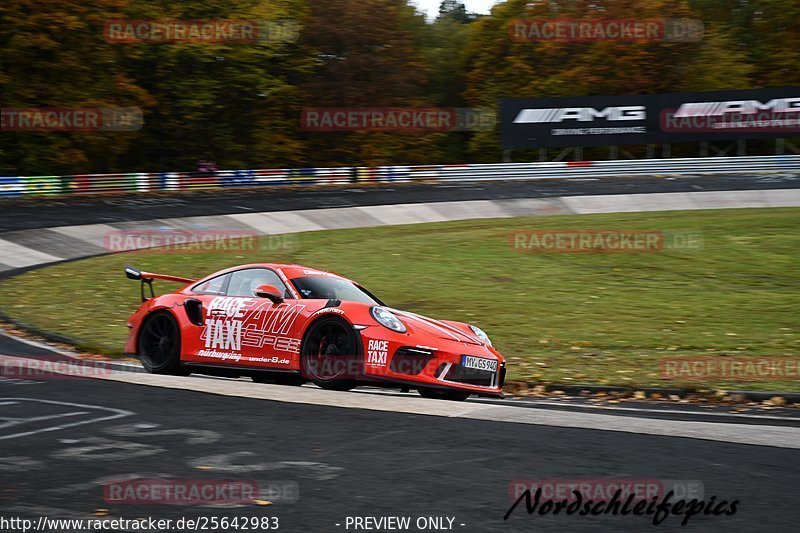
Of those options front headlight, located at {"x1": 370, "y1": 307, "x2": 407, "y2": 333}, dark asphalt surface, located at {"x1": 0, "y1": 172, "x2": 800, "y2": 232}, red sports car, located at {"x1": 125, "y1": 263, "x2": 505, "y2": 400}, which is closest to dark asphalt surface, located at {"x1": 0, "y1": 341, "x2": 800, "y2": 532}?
red sports car, located at {"x1": 125, "y1": 263, "x2": 505, "y2": 400}

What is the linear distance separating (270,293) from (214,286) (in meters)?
1.09

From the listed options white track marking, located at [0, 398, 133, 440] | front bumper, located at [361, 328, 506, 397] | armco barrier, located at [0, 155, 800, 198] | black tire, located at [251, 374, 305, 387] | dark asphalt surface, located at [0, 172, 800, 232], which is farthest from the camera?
armco barrier, located at [0, 155, 800, 198]

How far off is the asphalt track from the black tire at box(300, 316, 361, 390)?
0.43 meters

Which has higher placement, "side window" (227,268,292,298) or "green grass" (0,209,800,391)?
"side window" (227,268,292,298)

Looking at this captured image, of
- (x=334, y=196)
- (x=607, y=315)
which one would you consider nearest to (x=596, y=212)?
(x=334, y=196)

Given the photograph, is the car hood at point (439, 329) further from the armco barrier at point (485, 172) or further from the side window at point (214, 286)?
the armco barrier at point (485, 172)

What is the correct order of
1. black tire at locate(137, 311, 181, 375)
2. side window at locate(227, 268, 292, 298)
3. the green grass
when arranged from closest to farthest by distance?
side window at locate(227, 268, 292, 298)
black tire at locate(137, 311, 181, 375)
the green grass

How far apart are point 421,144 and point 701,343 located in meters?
39.6

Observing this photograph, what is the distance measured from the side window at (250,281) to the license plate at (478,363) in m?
2.03

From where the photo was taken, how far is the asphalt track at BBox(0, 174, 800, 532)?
4.79 m

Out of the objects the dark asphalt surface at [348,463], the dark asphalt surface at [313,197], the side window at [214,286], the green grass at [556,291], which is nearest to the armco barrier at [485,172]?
the dark asphalt surface at [313,197]

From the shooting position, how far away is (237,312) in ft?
32.4

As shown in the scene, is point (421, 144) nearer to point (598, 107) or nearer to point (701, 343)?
point (598, 107)

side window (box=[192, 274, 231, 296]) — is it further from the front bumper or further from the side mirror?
the front bumper
